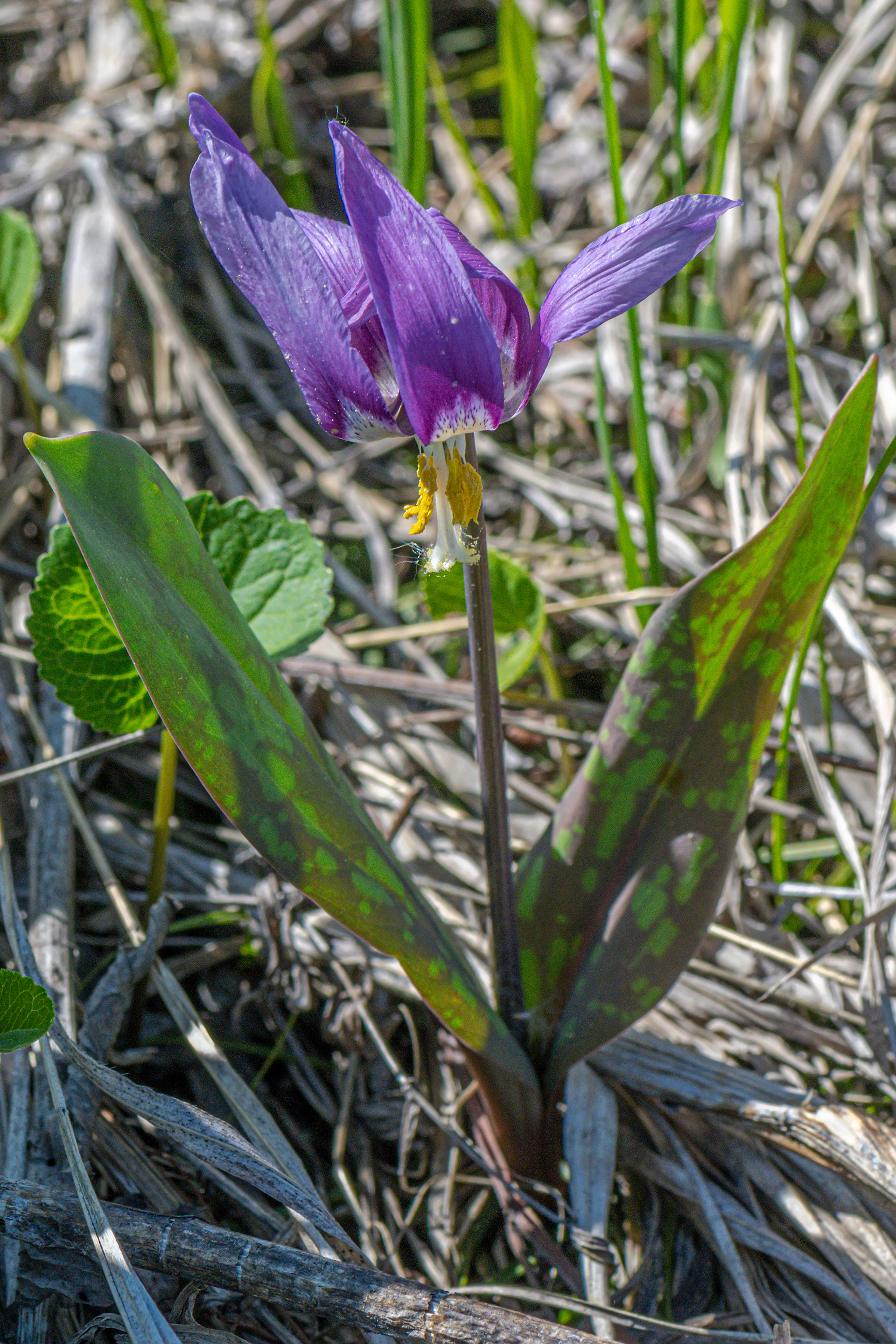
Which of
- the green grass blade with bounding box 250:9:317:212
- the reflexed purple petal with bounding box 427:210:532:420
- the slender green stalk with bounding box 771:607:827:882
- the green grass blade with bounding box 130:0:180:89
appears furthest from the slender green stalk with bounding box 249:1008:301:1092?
the green grass blade with bounding box 130:0:180:89

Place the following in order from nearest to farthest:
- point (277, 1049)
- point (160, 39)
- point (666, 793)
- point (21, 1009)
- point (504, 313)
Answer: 1. point (504, 313)
2. point (21, 1009)
3. point (666, 793)
4. point (277, 1049)
5. point (160, 39)

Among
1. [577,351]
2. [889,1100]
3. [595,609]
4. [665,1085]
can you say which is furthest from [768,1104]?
[577,351]

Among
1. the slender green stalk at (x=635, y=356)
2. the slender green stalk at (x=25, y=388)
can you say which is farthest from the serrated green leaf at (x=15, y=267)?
the slender green stalk at (x=635, y=356)

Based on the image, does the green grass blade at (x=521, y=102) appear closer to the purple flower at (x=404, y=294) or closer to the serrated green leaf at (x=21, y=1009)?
the purple flower at (x=404, y=294)

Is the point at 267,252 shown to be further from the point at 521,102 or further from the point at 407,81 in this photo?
the point at 521,102

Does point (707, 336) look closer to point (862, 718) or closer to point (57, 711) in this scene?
point (862, 718)

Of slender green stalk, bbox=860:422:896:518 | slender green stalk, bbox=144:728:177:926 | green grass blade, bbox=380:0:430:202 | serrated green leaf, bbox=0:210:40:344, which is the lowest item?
slender green stalk, bbox=144:728:177:926

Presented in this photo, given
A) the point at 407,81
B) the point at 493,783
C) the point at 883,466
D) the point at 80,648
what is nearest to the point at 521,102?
the point at 407,81

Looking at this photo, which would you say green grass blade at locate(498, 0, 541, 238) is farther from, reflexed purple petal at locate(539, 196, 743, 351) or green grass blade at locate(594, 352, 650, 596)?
reflexed purple petal at locate(539, 196, 743, 351)
